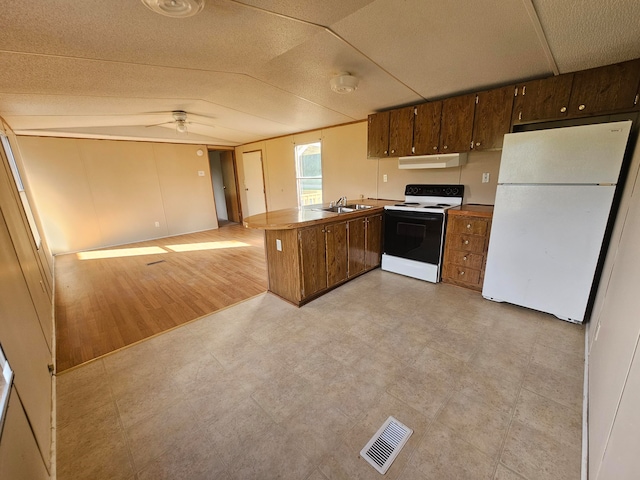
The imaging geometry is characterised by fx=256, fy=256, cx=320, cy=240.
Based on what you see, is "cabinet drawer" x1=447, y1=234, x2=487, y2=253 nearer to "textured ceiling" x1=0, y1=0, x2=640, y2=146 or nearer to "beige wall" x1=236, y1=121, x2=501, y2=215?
"beige wall" x1=236, y1=121, x2=501, y2=215

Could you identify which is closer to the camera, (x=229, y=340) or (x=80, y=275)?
(x=229, y=340)

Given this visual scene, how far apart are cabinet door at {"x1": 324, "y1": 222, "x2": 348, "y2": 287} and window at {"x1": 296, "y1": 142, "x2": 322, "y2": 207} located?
242 centimetres

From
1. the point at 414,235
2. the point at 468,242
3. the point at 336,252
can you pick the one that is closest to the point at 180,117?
the point at 336,252

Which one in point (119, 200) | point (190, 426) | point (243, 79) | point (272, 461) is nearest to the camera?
point (272, 461)

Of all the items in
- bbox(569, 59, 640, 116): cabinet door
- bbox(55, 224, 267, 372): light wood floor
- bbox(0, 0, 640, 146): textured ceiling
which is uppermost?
bbox(0, 0, 640, 146): textured ceiling

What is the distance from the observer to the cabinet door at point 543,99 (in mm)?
2234

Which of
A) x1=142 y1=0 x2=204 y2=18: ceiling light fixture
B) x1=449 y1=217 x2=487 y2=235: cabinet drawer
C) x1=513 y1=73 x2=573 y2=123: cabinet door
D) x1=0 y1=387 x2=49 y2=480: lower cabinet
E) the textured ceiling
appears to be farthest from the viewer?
x1=449 y1=217 x2=487 y2=235: cabinet drawer

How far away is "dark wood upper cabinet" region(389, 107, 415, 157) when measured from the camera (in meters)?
3.25

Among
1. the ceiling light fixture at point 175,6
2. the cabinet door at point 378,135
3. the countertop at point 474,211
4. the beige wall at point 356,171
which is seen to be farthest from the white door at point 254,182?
the ceiling light fixture at point 175,6

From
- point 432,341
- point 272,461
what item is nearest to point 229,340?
point 272,461

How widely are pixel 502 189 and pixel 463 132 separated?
2.71 feet

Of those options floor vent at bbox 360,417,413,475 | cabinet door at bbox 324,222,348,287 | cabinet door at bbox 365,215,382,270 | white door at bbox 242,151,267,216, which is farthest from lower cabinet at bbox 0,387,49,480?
white door at bbox 242,151,267,216

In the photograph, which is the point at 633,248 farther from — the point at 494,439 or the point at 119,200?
the point at 119,200

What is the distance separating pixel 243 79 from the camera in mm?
2533
